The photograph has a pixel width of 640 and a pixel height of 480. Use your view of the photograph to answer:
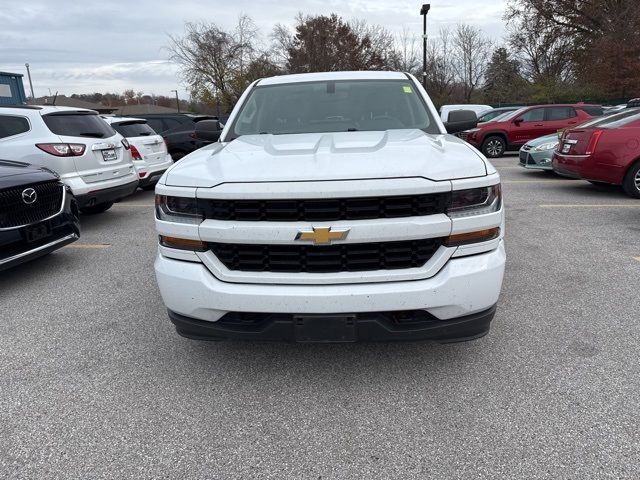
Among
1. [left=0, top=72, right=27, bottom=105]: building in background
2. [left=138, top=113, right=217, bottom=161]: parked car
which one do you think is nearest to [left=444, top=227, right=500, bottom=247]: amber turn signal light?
[left=138, top=113, right=217, bottom=161]: parked car

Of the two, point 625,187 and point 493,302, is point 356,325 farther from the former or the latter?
point 625,187

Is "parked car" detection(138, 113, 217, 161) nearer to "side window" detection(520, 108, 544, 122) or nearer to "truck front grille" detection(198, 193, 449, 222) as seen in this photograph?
"side window" detection(520, 108, 544, 122)

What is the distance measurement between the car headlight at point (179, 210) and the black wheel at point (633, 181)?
757 cm

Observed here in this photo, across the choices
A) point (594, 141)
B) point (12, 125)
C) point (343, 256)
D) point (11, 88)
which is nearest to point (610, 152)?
point (594, 141)

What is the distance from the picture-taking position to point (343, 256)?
7.84 ft

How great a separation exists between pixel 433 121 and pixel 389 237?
1.83 m

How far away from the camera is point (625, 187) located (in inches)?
301

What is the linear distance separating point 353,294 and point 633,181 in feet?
23.7

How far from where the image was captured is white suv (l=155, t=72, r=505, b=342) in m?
2.32

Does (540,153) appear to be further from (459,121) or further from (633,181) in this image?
(459,121)

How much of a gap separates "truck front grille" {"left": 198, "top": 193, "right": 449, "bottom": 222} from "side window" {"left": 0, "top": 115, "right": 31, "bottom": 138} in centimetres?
535

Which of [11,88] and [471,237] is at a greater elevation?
[11,88]

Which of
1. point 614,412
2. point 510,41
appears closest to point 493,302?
point 614,412

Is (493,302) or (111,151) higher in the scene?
(111,151)
